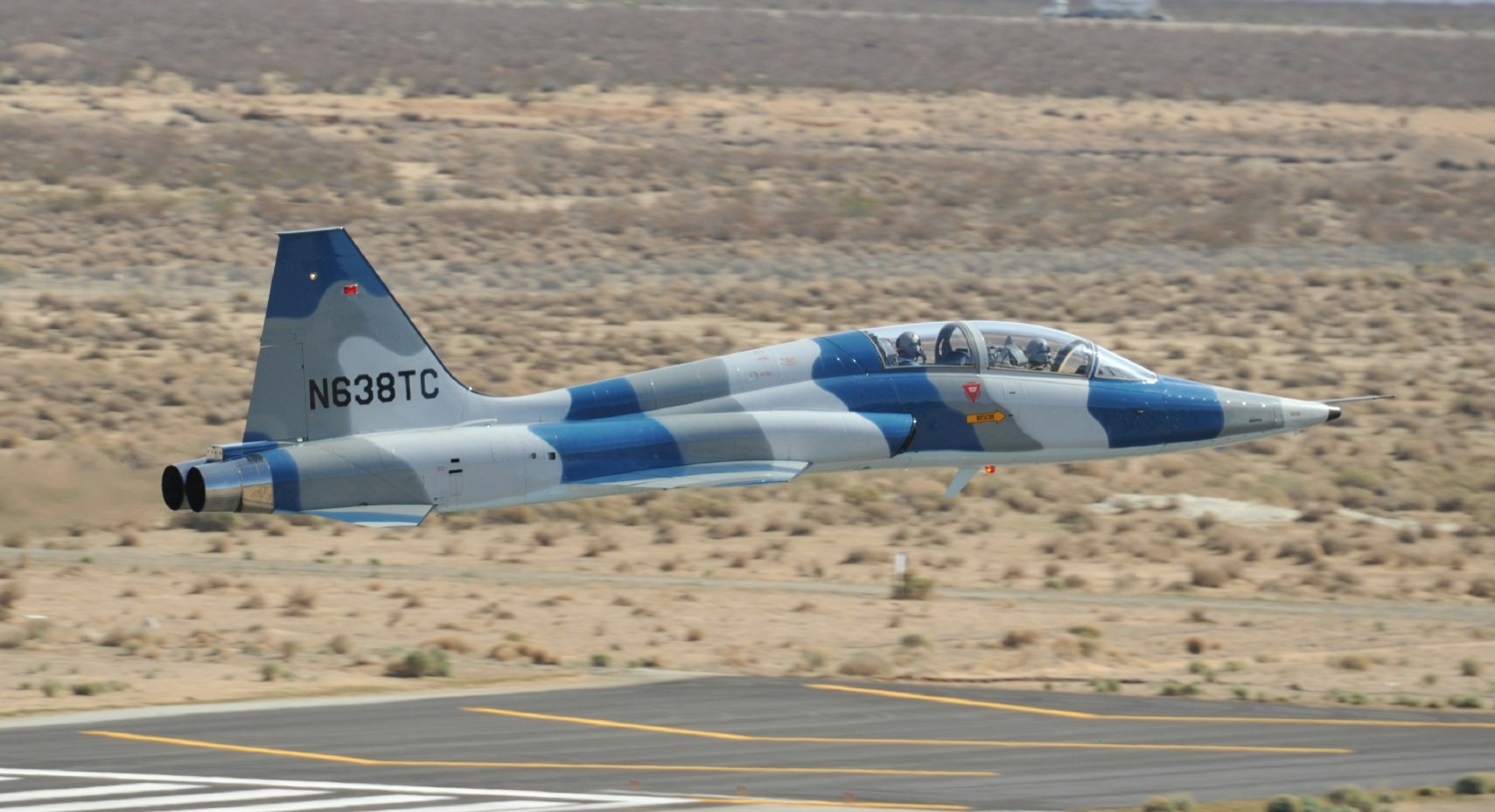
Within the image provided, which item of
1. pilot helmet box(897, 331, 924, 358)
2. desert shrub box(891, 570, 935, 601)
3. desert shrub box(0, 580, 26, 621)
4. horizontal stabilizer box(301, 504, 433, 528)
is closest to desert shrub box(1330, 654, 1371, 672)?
desert shrub box(891, 570, 935, 601)

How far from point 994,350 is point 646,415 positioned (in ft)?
14.0

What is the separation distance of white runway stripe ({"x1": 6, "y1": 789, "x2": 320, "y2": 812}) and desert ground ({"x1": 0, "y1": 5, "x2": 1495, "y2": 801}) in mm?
4196

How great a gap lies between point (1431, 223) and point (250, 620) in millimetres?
49183

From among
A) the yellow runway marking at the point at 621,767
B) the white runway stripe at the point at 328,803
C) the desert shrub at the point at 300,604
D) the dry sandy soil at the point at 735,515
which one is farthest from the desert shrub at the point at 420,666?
the white runway stripe at the point at 328,803

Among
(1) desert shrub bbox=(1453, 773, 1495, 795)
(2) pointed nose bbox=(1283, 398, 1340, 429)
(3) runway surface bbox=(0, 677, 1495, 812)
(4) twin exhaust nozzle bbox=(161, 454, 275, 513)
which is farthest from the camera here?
(2) pointed nose bbox=(1283, 398, 1340, 429)

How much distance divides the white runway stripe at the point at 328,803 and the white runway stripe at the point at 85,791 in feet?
2.65

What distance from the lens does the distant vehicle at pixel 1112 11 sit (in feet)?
458

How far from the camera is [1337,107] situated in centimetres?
9138

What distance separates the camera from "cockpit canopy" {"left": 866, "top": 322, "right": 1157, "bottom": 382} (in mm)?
23531

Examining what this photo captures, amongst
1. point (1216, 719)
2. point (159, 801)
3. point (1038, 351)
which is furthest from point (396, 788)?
point (1038, 351)

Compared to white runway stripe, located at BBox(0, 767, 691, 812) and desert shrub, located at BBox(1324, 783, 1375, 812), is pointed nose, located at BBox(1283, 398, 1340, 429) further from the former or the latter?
white runway stripe, located at BBox(0, 767, 691, 812)

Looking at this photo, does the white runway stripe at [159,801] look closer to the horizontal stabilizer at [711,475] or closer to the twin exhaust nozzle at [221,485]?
the twin exhaust nozzle at [221,485]

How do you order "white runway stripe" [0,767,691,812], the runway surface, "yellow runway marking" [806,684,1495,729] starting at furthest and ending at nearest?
"yellow runway marking" [806,684,1495,729] < the runway surface < "white runway stripe" [0,767,691,812]

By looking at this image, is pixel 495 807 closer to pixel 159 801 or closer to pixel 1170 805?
pixel 159 801
